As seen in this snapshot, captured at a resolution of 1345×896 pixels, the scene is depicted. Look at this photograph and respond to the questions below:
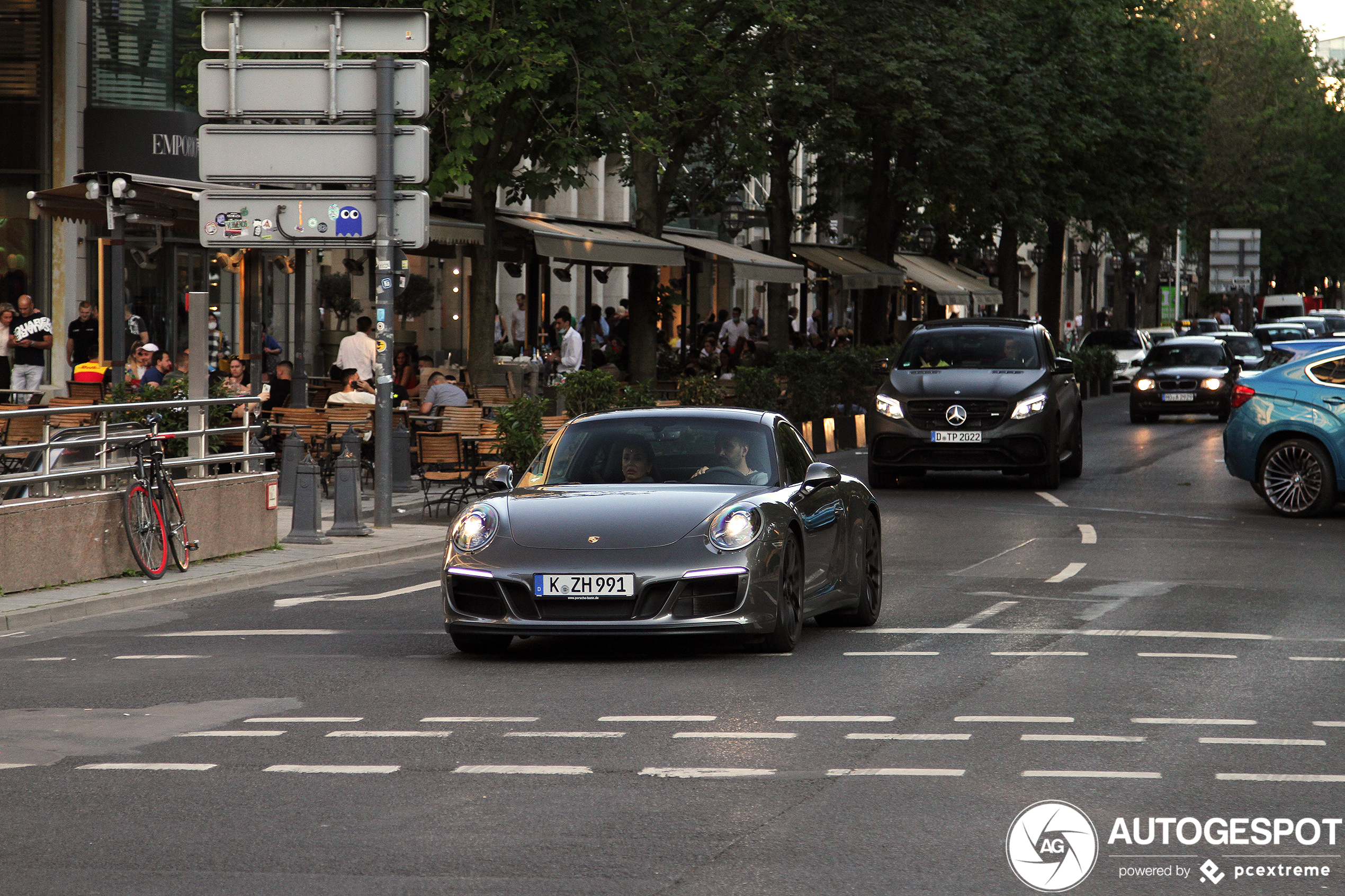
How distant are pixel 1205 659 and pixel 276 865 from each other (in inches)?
227

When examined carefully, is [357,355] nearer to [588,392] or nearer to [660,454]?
[588,392]

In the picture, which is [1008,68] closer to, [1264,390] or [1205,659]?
[1264,390]

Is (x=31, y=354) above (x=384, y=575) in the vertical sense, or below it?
above

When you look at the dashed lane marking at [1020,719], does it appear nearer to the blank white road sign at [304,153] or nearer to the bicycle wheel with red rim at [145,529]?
the bicycle wheel with red rim at [145,529]

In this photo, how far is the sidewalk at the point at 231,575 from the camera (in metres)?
12.2

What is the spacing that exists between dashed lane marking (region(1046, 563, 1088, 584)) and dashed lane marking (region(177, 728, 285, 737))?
7004mm

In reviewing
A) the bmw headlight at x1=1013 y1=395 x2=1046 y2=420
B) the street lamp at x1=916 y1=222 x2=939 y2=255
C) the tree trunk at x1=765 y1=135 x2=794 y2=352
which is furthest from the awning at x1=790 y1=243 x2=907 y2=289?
the bmw headlight at x1=1013 y1=395 x2=1046 y2=420

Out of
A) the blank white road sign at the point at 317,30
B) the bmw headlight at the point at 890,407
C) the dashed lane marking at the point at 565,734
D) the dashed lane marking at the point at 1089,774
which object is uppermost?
the blank white road sign at the point at 317,30

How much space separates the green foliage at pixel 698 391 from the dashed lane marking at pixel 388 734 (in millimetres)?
17546

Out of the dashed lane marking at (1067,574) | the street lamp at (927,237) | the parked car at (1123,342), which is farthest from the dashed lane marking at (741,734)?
the parked car at (1123,342)

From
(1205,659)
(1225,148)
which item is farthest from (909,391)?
(1225,148)

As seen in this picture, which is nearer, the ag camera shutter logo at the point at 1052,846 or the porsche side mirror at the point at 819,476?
the ag camera shutter logo at the point at 1052,846

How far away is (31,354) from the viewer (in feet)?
77.5

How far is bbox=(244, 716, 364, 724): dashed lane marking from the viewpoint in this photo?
8.30 m
